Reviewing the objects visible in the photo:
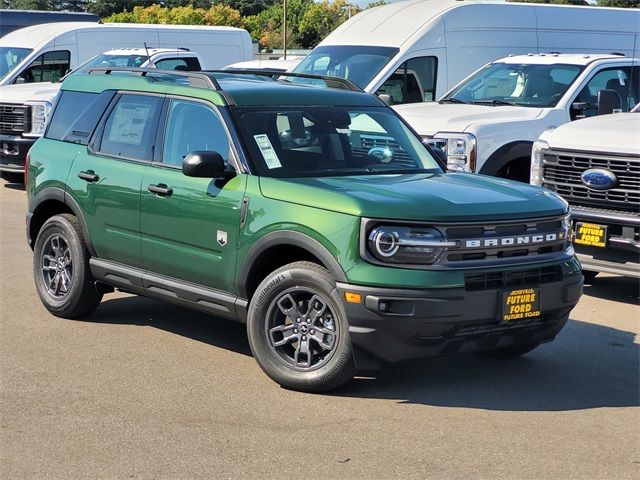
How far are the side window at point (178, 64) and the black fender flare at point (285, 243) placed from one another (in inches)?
487

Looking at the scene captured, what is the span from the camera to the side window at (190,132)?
22.8 ft

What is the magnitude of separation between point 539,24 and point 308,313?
35.3ft

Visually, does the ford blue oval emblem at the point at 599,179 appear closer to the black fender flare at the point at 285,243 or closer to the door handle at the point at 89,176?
the black fender flare at the point at 285,243

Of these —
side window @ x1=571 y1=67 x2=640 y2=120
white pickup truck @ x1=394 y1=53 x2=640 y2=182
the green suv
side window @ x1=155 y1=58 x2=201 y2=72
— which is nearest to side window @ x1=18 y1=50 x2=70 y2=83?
side window @ x1=155 y1=58 x2=201 y2=72

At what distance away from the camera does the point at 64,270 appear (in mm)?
8008

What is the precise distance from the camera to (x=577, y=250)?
8.96 m

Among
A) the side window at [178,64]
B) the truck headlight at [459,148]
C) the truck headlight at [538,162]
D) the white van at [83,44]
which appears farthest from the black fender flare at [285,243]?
the white van at [83,44]

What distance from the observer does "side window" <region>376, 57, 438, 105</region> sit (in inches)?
553

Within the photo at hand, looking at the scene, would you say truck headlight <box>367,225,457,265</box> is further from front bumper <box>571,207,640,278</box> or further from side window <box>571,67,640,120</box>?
side window <box>571,67,640,120</box>

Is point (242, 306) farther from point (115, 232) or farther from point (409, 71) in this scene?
point (409, 71)

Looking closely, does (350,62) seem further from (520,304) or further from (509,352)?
(520,304)

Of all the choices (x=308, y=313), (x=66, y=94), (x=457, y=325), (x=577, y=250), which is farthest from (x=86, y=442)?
(x=577, y=250)

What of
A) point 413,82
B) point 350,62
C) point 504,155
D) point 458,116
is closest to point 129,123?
point 458,116

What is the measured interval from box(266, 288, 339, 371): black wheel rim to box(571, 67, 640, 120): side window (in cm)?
641
